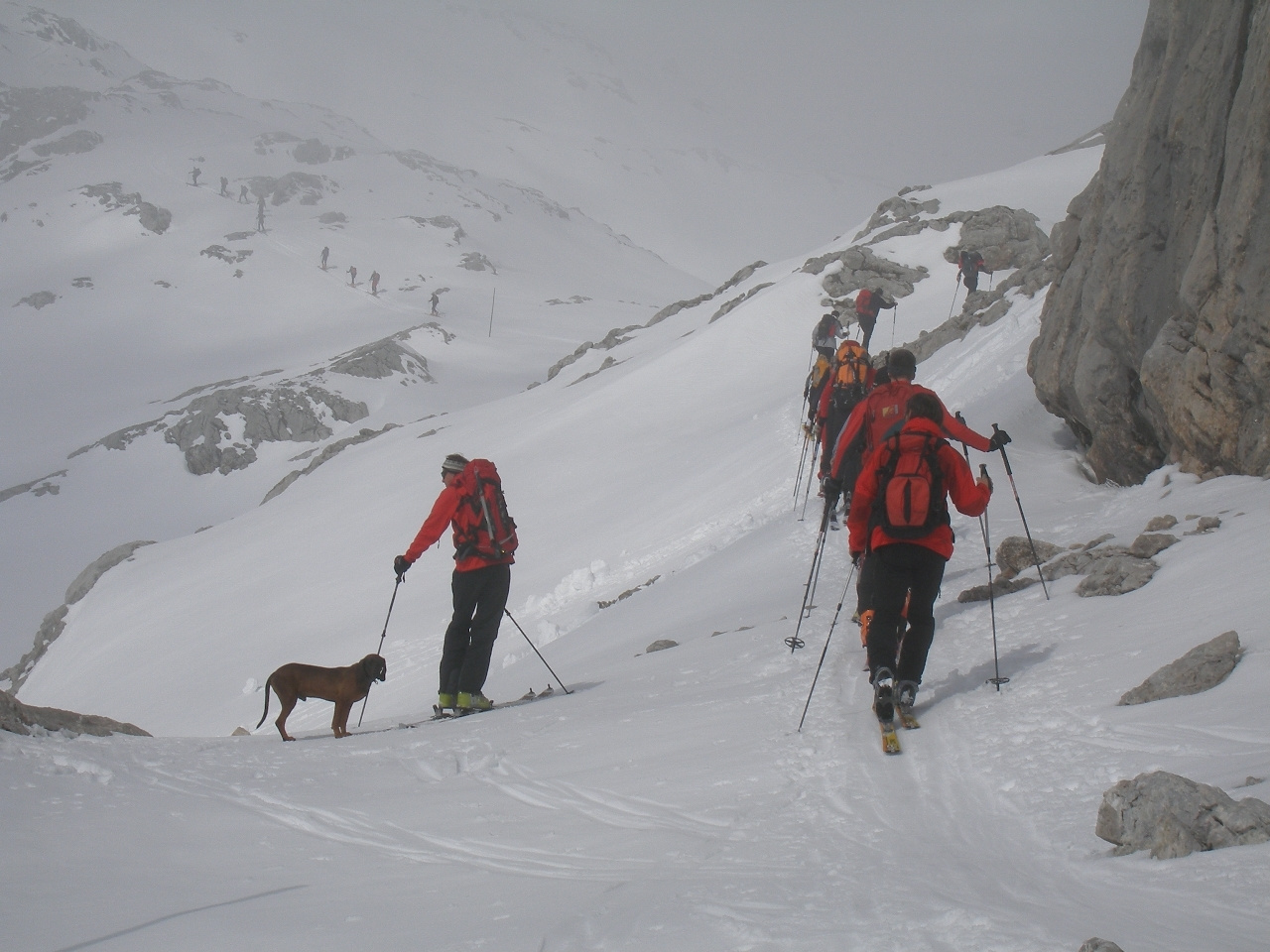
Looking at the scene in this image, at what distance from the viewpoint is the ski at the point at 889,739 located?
4.28 meters

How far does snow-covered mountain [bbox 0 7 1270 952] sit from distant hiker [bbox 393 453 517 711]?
625 mm

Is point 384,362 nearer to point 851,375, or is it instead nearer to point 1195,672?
point 851,375

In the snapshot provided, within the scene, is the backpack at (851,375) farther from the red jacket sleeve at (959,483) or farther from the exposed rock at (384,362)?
the exposed rock at (384,362)

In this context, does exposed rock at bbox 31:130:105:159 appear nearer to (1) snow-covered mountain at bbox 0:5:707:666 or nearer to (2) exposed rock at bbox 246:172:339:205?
(1) snow-covered mountain at bbox 0:5:707:666

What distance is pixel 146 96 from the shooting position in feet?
425

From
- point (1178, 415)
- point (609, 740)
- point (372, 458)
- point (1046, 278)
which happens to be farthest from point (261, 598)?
point (1046, 278)

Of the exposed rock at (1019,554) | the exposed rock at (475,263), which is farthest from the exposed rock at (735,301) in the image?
the exposed rock at (475,263)

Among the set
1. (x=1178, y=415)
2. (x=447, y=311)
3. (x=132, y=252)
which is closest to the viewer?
(x=1178, y=415)

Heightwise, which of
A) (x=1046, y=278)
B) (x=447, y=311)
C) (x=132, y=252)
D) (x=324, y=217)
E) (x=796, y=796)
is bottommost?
(x=796, y=796)

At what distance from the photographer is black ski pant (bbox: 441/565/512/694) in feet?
22.9

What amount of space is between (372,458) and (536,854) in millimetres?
24995

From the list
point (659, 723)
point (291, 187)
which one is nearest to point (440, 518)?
point (659, 723)

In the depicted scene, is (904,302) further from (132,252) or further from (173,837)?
(132,252)

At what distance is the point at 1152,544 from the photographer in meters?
6.30
